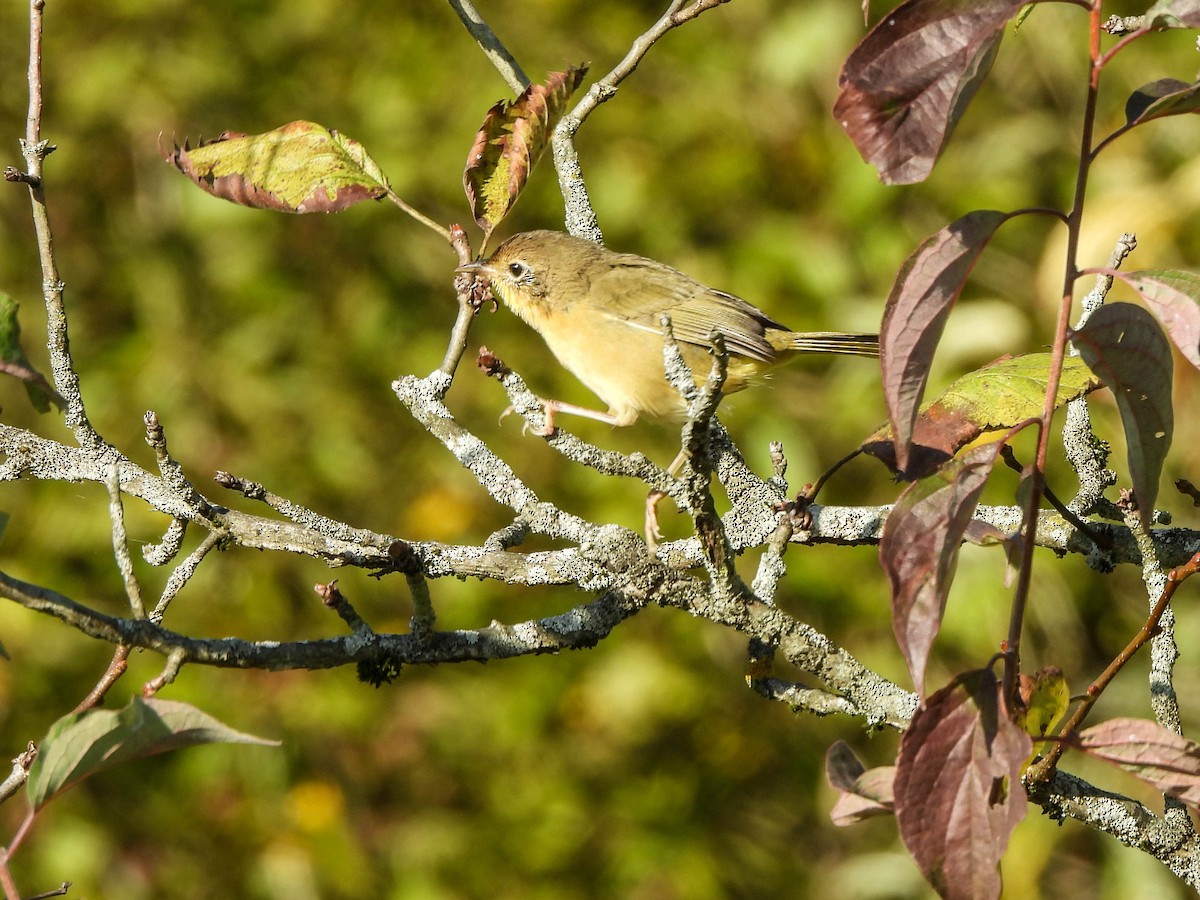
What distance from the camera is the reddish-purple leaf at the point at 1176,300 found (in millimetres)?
1485

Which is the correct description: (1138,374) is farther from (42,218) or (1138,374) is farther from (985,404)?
(42,218)

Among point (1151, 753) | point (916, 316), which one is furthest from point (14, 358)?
point (1151, 753)

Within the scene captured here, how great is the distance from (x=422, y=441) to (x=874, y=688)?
3.34 metres

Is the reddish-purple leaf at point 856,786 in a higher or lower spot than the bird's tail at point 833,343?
lower

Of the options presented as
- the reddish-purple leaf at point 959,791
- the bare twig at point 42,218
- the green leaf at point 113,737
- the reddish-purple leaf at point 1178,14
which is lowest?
the reddish-purple leaf at point 959,791

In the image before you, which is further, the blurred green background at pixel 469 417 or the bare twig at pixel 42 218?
the blurred green background at pixel 469 417

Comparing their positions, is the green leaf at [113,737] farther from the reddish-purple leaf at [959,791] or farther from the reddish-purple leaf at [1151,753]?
the reddish-purple leaf at [1151,753]

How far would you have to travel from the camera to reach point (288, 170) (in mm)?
2195

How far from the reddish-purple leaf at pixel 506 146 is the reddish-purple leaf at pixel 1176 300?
112 centimetres

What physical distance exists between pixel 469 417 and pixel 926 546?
3.69 m

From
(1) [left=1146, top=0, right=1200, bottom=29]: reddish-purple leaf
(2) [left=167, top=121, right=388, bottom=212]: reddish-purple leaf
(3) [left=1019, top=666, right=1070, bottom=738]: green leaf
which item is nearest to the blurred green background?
(2) [left=167, top=121, right=388, bottom=212]: reddish-purple leaf

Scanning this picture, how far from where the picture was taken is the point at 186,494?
216 centimetres

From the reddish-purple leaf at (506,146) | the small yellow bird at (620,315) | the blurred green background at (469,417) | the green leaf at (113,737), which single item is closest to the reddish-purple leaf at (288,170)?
the reddish-purple leaf at (506,146)

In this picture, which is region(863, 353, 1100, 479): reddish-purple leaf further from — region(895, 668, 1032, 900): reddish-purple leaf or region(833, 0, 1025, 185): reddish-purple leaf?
region(833, 0, 1025, 185): reddish-purple leaf
